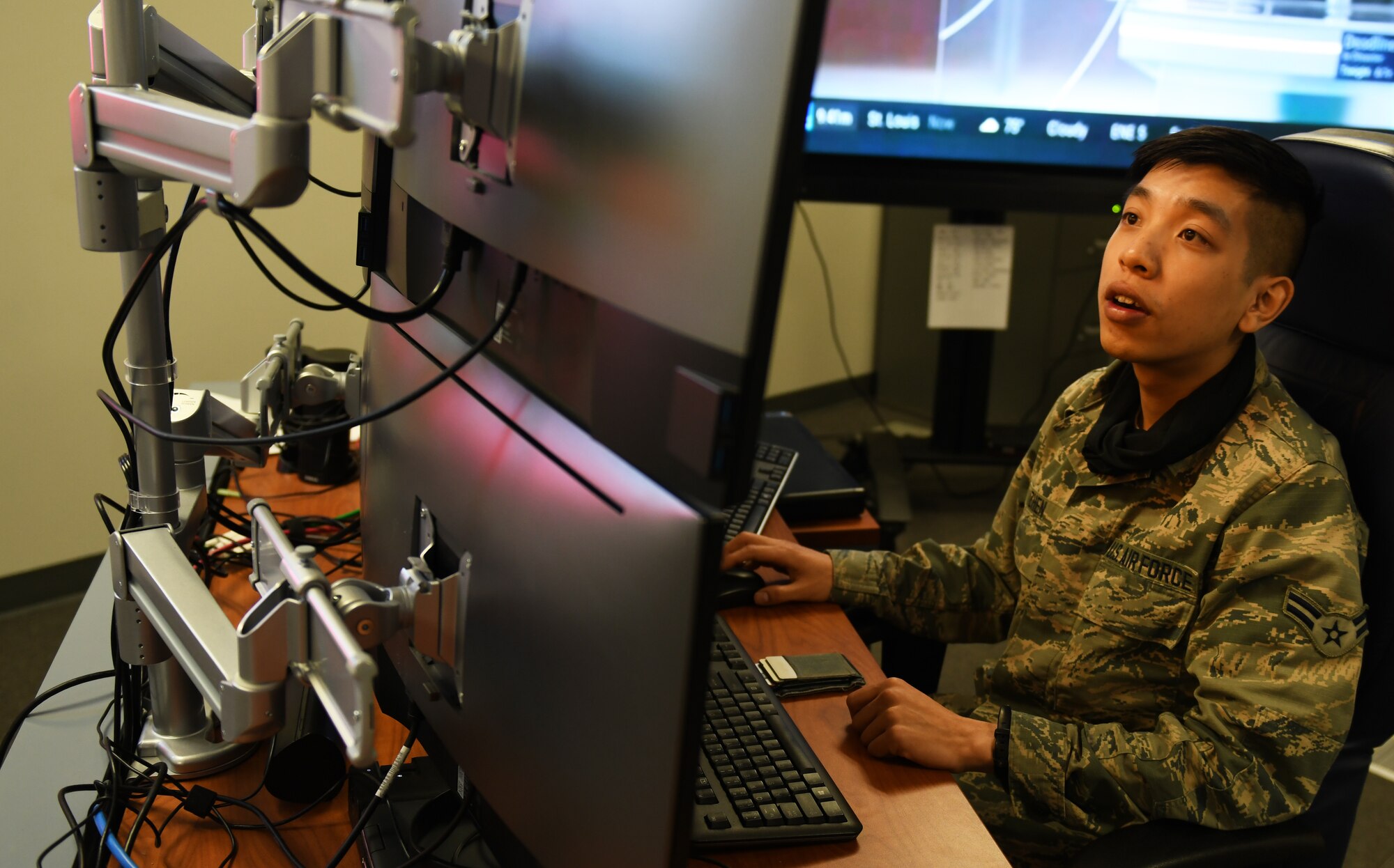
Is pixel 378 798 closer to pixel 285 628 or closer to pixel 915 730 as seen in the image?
pixel 285 628

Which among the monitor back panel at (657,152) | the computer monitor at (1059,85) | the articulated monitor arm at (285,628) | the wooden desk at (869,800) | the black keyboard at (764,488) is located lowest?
the wooden desk at (869,800)

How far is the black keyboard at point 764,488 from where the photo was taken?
4.40 feet

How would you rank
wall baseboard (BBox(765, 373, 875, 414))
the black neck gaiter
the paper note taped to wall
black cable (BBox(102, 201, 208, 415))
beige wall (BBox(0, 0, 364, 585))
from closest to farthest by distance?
black cable (BBox(102, 201, 208, 415)), the black neck gaiter, beige wall (BBox(0, 0, 364, 585)), the paper note taped to wall, wall baseboard (BBox(765, 373, 875, 414))

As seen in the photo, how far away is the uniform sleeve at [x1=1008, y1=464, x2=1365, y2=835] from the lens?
0.95 metres

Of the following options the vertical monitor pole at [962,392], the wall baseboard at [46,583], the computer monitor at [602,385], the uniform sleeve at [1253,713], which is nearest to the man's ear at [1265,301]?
the uniform sleeve at [1253,713]

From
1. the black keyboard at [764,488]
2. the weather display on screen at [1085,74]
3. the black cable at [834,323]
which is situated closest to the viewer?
the black keyboard at [764,488]

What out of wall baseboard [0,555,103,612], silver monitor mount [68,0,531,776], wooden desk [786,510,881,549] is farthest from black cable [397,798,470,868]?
wall baseboard [0,555,103,612]

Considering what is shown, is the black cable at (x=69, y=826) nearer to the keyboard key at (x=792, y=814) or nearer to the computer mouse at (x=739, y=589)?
the keyboard key at (x=792, y=814)

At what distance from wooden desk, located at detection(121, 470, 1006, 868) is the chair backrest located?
47 centimetres

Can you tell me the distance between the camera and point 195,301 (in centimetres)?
243

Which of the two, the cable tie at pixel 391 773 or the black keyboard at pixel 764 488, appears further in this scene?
the black keyboard at pixel 764 488

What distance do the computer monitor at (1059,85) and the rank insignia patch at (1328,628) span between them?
1578 mm

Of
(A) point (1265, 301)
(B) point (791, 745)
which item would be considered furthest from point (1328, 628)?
(B) point (791, 745)

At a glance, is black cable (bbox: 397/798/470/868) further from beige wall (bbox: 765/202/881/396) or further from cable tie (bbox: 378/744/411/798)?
beige wall (bbox: 765/202/881/396)
